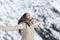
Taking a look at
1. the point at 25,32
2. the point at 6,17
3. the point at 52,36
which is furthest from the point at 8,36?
the point at 25,32

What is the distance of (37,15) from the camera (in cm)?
462

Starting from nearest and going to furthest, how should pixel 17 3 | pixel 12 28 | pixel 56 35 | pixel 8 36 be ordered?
pixel 12 28 < pixel 8 36 < pixel 56 35 < pixel 17 3

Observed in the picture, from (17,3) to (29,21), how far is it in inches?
89.4

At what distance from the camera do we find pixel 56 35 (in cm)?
436

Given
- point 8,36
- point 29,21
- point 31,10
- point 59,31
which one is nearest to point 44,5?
point 31,10

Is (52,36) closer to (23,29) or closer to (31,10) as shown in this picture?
(31,10)

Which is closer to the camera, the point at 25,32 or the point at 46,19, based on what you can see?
the point at 25,32

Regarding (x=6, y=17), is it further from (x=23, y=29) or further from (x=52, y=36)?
(x=23, y=29)

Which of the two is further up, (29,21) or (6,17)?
(29,21)

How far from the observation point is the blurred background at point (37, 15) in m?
4.28

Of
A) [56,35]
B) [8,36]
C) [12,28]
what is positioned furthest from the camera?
[56,35]

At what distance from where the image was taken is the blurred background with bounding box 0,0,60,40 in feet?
14.0

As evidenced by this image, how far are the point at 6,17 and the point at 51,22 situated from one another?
0.88m

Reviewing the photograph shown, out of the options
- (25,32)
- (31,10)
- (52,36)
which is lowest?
(52,36)
